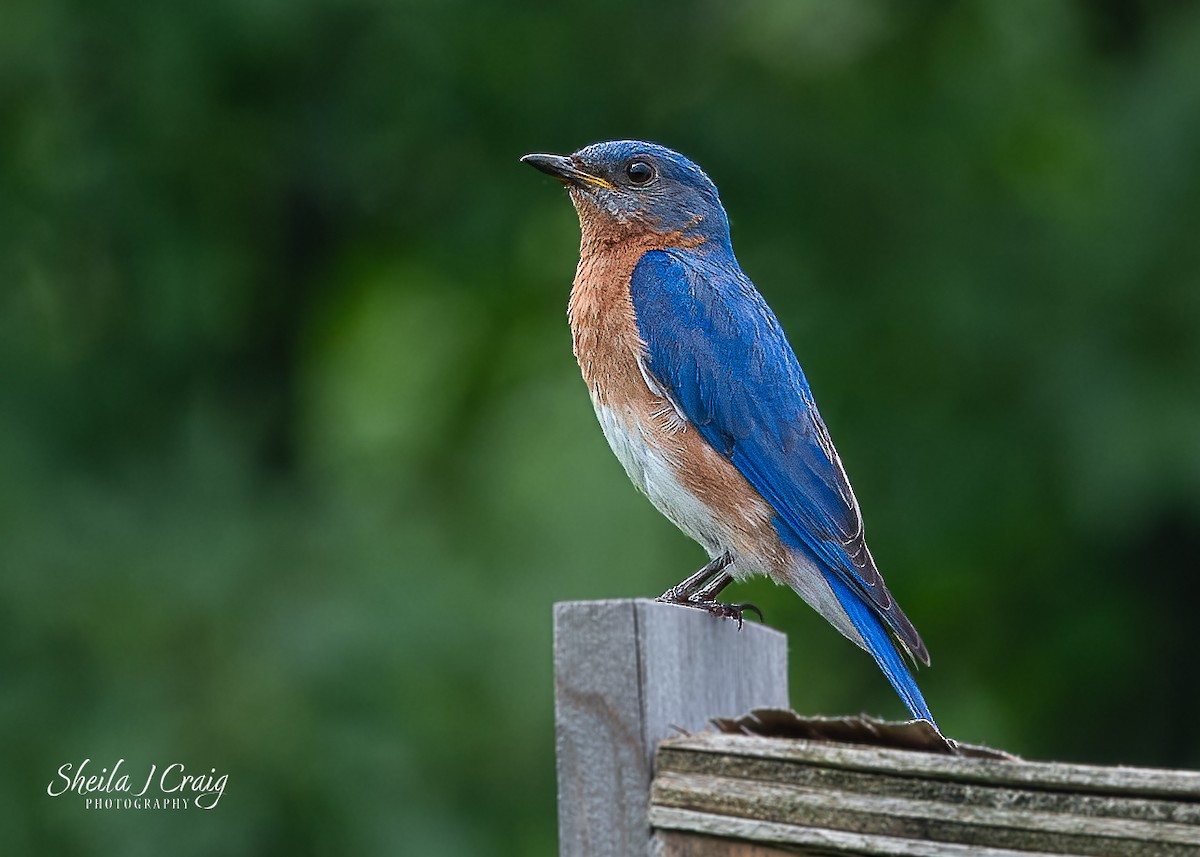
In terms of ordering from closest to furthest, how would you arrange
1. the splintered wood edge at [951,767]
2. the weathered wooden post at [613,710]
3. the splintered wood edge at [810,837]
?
1. the splintered wood edge at [951,767]
2. the splintered wood edge at [810,837]
3. the weathered wooden post at [613,710]

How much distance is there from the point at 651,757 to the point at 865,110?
5.82 meters

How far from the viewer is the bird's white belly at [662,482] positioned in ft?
14.0

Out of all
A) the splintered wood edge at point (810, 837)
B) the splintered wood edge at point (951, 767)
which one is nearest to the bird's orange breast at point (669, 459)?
the splintered wood edge at point (951, 767)

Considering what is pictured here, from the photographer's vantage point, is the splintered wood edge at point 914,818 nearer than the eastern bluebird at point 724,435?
Yes

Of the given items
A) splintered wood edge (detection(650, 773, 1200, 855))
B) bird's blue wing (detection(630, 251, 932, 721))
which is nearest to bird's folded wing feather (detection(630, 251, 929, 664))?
bird's blue wing (detection(630, 251, 932, 721))

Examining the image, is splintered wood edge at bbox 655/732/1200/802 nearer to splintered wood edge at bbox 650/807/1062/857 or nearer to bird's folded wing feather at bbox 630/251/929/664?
splintered wood edge at bbox 650/807/1062/857

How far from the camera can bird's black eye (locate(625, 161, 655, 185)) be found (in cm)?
488

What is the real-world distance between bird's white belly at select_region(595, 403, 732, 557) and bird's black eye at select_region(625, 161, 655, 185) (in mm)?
835

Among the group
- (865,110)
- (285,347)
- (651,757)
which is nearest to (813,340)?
(865,110)

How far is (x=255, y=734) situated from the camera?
676 cm

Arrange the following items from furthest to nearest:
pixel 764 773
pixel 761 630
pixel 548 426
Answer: pixel 548 426
pixel 761 630
pixel 764 773

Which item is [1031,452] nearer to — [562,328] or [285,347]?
[562,328]

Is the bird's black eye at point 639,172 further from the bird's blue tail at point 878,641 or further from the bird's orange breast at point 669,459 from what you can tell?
the bird's blue tail at point 878,641

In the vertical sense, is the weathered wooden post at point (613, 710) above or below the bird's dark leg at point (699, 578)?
below
